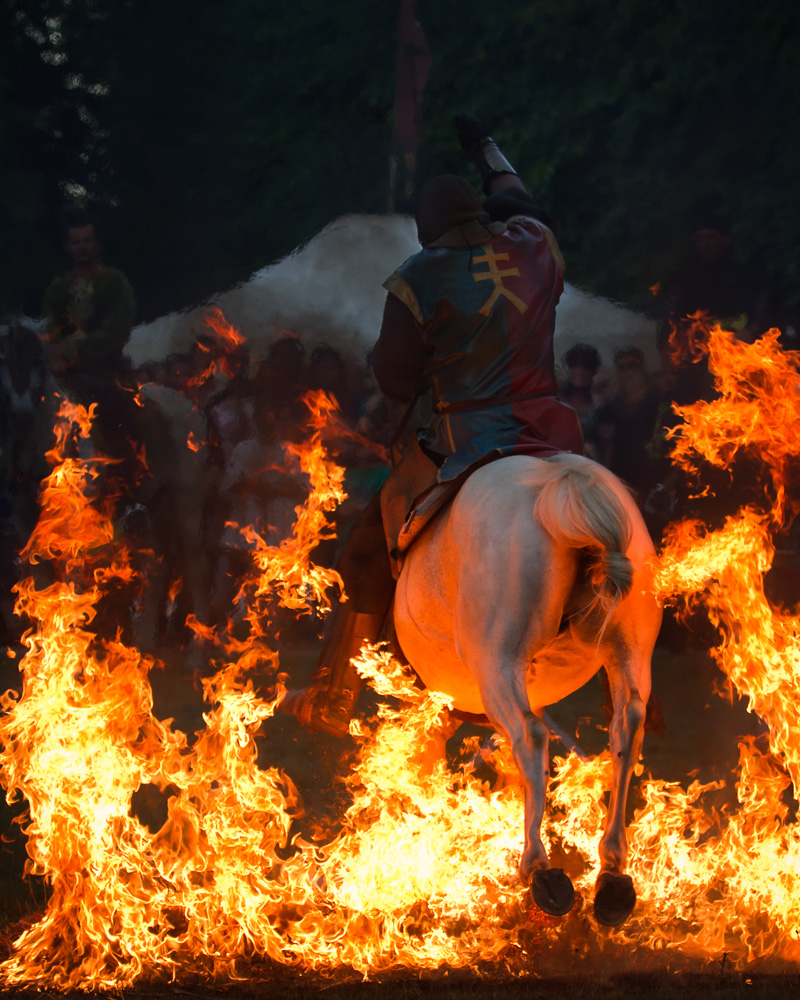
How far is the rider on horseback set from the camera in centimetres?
399

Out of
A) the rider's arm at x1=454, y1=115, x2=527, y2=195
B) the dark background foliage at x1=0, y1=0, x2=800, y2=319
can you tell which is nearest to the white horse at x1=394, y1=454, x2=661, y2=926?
the rider's arm at x1=454, y1=115, x2=527, y2=195

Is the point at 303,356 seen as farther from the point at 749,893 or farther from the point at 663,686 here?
the point at 749,893

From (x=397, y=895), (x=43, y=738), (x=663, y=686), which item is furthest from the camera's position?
(x=663, y=686)

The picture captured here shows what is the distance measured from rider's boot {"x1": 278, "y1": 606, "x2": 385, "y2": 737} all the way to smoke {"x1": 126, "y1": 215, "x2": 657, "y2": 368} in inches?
84.2

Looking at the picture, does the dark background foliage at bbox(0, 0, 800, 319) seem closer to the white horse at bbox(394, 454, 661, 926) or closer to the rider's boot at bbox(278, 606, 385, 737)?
the rider's boot at bbox(278, 606, 385, 737)

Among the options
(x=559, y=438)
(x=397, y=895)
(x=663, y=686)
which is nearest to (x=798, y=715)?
(x=559, y=438)

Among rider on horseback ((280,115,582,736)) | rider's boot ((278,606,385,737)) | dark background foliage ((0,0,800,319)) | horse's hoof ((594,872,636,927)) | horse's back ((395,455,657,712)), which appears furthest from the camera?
dark background foliage ((0,0,800,319))

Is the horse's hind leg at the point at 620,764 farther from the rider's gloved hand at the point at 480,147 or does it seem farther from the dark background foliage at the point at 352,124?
the dark background foliage at the point at 352,124

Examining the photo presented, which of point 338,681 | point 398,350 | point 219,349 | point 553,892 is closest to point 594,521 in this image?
point 553,892

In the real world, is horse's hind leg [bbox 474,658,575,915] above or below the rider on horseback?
below

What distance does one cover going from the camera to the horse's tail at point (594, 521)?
10.1 ft

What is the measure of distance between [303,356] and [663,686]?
10.5 feet

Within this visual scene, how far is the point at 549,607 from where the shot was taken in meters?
3.22

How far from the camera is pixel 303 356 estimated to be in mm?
6066
